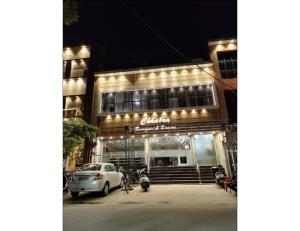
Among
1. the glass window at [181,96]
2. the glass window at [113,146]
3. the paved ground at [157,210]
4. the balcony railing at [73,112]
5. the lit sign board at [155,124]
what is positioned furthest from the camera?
the glass window at [181,96]

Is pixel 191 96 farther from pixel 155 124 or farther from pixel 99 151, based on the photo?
pixel 99 151

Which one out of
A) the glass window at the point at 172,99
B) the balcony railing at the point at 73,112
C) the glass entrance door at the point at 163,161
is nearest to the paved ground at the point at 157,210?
the glass entrance door at the point at 163,161

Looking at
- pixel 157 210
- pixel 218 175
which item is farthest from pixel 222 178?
pixel 157 210

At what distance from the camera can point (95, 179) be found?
2.55 m

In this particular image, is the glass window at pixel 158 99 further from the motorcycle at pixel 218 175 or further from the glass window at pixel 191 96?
the motorcycle at pixel 218 175

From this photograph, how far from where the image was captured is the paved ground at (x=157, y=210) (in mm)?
1833

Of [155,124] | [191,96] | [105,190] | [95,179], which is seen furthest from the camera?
[191,96]

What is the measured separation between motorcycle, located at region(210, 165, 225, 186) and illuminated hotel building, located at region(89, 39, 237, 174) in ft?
0.24

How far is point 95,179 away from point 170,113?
1196 mm

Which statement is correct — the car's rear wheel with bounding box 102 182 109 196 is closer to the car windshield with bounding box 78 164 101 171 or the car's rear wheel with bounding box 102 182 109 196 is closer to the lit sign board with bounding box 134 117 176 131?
the car windshield with bounding box 78 164 101 171

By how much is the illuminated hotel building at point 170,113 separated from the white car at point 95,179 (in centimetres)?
12
